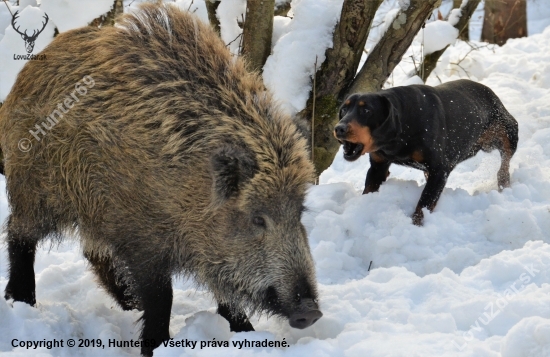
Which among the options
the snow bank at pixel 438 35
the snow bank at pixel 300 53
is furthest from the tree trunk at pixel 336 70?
the snow bank at pixel 438 35

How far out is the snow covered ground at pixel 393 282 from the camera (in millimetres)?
3486

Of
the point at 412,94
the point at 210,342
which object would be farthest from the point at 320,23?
the point at 210,342

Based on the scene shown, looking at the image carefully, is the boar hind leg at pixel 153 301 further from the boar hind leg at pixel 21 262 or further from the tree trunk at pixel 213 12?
the tree trunk at pixel 213 12

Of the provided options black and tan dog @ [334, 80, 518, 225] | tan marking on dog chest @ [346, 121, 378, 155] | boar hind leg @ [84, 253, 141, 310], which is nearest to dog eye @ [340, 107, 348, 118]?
black and tan dog @ [334, 80, 518, 225]

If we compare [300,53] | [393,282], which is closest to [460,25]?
[300,53]

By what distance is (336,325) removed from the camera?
3826 mm

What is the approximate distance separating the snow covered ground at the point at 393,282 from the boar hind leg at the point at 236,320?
110 millimetres

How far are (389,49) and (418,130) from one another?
1073 millimetres

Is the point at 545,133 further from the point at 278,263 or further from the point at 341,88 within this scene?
the point at 278,263

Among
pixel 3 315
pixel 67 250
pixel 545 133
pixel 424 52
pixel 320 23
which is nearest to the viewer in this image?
→ pixel 3 315

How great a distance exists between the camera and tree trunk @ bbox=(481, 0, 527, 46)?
15859 mm

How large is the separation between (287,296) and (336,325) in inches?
14.4

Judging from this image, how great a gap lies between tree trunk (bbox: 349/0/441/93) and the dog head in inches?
30.6

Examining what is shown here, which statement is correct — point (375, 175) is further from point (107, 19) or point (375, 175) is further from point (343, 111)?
point (107, 19)
